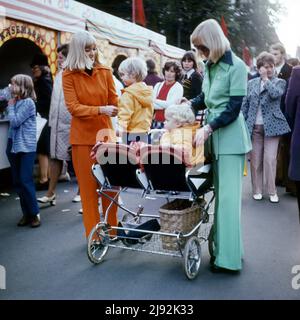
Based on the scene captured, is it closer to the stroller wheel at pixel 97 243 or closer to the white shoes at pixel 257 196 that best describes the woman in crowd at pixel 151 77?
the white shoes at pixel 257 196

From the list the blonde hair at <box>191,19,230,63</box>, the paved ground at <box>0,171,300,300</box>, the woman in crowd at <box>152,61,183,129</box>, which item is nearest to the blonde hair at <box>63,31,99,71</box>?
the blonde hair at <box>191,19,230,63</box>

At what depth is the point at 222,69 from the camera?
383cm

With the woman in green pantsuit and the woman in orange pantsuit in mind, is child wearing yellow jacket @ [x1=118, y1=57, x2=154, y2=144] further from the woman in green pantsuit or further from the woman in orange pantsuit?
the woman in green pantsuit

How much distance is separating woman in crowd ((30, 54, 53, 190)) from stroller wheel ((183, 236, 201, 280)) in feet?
Answer: 13.0

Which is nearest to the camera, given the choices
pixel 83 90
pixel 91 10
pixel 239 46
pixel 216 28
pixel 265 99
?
pixel 216 28

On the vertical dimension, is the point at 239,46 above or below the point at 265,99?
above

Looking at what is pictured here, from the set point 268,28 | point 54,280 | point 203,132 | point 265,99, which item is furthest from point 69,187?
point 268,28

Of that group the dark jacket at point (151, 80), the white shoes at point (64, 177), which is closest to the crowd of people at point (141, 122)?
the white shoes at point (64, 177)

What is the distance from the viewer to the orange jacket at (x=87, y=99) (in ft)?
14.2

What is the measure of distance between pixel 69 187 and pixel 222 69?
4.37 m

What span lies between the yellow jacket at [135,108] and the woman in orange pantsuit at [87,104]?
10 centimetres

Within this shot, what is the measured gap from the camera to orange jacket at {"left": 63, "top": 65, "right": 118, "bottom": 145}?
4.32 m

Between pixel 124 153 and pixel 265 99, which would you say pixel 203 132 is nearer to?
pixel 124 153
